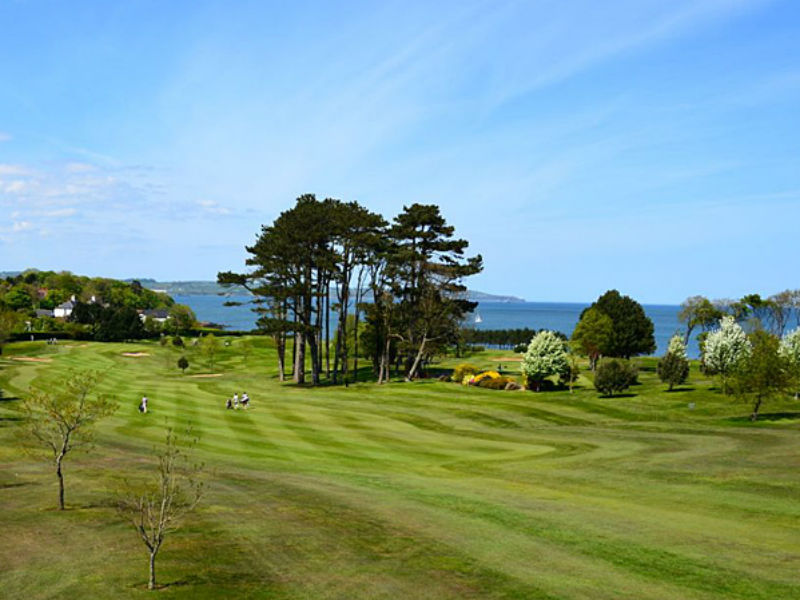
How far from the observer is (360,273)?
7975cm

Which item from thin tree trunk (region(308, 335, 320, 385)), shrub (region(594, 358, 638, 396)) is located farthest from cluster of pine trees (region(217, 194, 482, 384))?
shrub (region(594, 358, 638, 396))

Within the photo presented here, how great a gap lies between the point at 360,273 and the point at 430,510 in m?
57.9

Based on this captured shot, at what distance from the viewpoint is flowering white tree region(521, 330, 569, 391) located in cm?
6819

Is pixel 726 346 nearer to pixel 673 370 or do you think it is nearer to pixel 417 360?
pixel 673 370

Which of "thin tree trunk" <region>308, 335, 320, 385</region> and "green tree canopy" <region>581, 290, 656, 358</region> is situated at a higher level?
"green tree canopy" <region>581, 290, 656, 358</region>

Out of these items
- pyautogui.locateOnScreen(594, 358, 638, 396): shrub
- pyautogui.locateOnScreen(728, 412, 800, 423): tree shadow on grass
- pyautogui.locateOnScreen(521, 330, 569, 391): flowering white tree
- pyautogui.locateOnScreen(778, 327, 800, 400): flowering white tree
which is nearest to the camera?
pyautogui.locateOnScreen(728, 412, 800, 423): tree shadow on grass

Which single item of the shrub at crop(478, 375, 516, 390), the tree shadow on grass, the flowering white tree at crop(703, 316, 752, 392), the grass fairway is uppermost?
the flowering white tree at crop(703, 316, 752, 392)

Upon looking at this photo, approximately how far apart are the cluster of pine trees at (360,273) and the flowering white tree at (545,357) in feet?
43.2

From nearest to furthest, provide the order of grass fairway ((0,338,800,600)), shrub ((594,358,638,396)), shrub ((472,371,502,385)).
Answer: grass fairway ((0,338,800,600))
shrub ((594,358,638,396))
shrub ((472,371,502,385))

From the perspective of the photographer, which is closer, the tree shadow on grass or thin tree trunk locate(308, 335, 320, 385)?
the tree shadow on grass

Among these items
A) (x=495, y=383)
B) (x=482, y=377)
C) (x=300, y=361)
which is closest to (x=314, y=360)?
(x=300, y=361)

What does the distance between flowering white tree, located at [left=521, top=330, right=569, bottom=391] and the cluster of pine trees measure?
43.2ft

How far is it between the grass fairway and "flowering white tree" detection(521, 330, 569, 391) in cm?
1667

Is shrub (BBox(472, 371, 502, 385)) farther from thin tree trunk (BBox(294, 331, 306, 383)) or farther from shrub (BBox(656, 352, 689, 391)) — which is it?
thin tree trunk (BBox(294, 331, 306, 383))
